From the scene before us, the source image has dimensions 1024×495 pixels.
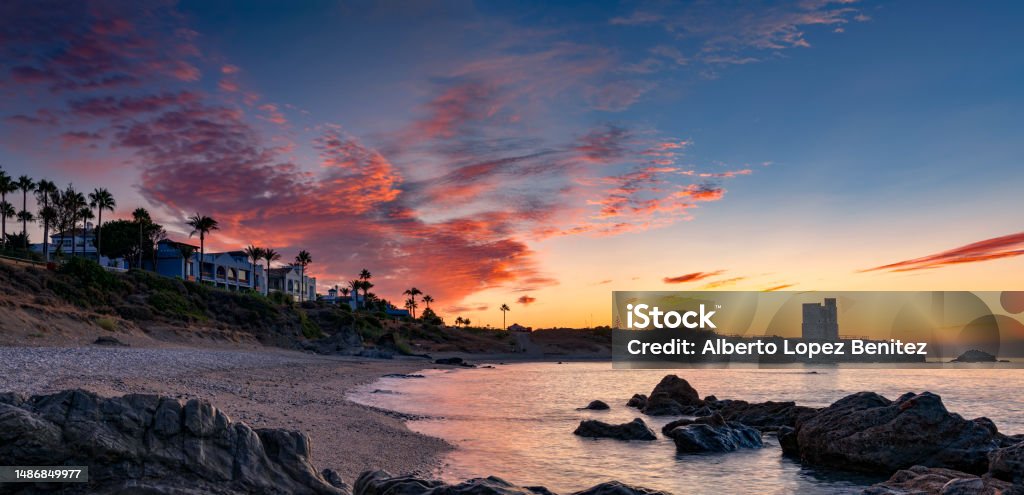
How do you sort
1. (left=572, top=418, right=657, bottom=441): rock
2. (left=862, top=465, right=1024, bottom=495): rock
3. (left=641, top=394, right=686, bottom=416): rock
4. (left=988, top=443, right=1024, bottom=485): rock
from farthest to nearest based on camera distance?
(left=641, top=394, right=686, bottom=416): rock
(left=572, top=418, right=657, bottom=441): rock
(left=988, top=443, right=1024, bottom=485): rock
(left=862, top=465, right=1024, bottom=495): rock

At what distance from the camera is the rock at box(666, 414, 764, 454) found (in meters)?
21.6

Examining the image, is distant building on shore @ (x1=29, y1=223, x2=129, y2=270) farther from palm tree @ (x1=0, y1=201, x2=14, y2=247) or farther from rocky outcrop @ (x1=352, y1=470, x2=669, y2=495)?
rocky outcrop @ (x1=352, y1=470, x2=669, y2=495)

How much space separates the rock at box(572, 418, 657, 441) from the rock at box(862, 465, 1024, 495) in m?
11.1

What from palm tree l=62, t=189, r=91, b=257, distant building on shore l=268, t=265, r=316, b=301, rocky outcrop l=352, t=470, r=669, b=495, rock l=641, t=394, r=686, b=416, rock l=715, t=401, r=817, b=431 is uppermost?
palm tree l=62, t=189, r=91, b=257

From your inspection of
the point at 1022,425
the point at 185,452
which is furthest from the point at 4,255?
the point at 1022,425

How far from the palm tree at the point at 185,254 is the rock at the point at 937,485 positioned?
395 ft

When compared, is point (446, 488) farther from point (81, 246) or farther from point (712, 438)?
point (81, 246)

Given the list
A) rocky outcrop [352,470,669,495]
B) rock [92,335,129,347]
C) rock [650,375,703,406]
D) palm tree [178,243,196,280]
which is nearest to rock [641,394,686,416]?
rock [650,375,703,406]

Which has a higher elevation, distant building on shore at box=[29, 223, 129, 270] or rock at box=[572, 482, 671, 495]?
distant building on shore at box=[29, 223, 129, 270]

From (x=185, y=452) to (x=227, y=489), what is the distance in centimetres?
90

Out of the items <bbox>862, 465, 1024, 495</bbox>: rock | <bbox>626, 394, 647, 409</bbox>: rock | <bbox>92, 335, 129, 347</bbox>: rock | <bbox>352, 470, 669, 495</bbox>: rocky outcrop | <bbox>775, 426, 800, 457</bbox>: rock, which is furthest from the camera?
<bbox>92, 335, 129, 347</bbox>: rock

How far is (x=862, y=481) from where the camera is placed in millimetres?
17219

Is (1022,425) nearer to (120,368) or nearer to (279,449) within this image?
(279,449)

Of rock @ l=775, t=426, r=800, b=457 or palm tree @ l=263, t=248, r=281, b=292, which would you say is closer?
rock @ l=775, t=426, r=800, b=457
